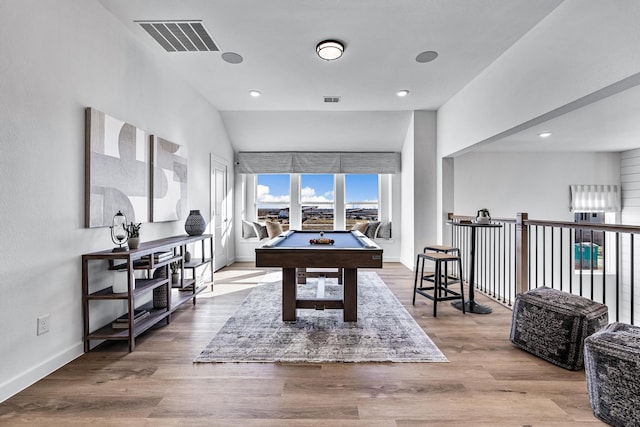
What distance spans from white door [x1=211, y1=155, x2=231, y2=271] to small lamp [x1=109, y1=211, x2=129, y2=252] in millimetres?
2542

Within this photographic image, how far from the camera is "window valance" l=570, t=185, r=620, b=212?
637cm

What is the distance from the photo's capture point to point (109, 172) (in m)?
2.59

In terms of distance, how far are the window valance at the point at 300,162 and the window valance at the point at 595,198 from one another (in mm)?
4248

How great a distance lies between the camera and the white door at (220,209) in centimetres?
523

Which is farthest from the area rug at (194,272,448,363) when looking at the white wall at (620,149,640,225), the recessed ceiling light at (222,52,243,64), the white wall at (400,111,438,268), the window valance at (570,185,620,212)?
the white wall at (620,149,640,225)

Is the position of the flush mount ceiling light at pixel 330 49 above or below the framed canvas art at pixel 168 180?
above

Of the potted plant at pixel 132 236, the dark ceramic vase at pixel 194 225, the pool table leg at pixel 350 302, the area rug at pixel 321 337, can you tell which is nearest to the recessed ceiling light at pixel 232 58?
the dark ceramic vase at pixel 194 225

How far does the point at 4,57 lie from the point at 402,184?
18.7ft

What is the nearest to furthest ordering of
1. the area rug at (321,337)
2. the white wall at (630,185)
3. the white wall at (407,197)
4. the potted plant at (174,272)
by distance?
the area rug at (321,337) → the potted plant at (174,272) → the white wall at (407,197) → the white wall at (630,185)

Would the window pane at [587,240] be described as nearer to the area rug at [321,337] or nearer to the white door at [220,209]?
the area rug at [321,337]

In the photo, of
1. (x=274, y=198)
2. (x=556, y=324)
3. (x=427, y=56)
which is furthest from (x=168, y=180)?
(x=556, y=324)

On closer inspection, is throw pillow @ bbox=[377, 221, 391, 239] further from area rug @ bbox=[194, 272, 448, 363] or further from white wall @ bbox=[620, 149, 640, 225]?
white wall @ bbox=[620, 149, 640, 225]

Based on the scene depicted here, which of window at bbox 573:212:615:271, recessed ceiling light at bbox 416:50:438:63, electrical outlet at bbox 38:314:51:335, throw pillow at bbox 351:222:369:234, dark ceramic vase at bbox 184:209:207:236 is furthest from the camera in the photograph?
window at bbox 573:212:615:271

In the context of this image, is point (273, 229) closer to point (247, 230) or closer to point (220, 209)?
point (247, 230)
